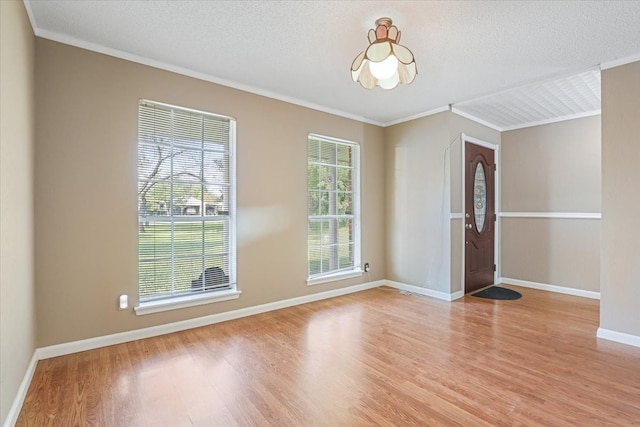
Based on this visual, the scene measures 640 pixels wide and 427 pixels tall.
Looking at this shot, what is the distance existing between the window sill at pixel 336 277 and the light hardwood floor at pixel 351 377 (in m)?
0.77

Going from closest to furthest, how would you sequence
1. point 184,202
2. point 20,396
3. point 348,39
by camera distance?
point 20,396 < point 348,39 < point 184,202

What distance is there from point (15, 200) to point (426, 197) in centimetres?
420

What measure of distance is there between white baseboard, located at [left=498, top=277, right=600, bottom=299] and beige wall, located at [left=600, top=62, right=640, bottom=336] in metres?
1.72

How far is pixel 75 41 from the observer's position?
2.55 metres

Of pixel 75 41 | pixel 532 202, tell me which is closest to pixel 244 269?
pixel 75 41

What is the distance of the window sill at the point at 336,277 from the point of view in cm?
412

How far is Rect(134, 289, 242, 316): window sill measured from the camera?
9.39 feet

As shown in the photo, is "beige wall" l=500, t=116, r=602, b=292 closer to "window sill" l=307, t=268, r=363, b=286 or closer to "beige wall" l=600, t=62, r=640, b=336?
"beige wall" l=600, t=62, r=640, b=336

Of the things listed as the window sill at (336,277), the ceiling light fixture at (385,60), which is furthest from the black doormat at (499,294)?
the ceiling light fixture at (385,60)

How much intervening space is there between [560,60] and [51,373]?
490cm

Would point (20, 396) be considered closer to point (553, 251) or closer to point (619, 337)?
point (619, 337)

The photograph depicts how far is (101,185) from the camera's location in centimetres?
267

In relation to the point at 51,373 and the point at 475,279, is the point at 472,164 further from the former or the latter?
the point at 51,373

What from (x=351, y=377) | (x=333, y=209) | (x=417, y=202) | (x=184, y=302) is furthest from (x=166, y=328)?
(x=417, y=202)
